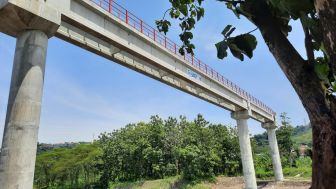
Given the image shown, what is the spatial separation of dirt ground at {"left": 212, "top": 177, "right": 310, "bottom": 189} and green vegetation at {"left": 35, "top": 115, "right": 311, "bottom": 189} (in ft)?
4.10

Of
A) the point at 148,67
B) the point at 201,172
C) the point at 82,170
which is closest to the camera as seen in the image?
the point at 148,67

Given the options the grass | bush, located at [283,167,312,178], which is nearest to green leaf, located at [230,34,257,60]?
the grass

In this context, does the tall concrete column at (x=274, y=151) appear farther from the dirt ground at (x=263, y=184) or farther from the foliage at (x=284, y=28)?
the foliage at (x=284, y=28)

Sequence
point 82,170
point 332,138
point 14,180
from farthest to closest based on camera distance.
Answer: point 82,170 < point 14,180 < point 332,138

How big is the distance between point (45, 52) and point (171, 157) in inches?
1301

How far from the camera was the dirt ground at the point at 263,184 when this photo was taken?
31917mm

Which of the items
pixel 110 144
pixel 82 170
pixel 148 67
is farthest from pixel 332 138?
pixel 82 170

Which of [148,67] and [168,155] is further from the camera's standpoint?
[168,155]

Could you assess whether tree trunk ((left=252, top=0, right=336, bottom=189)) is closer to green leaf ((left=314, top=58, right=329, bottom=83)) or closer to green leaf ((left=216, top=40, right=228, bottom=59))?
green leaf ((left=314, top=58, right=329, bottom=83))

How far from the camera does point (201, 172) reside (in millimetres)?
37562

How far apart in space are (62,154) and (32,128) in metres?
51.3

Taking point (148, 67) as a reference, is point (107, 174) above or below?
below

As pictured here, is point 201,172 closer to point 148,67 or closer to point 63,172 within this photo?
point 148,67

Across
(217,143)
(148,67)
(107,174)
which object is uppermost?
(148,67)
